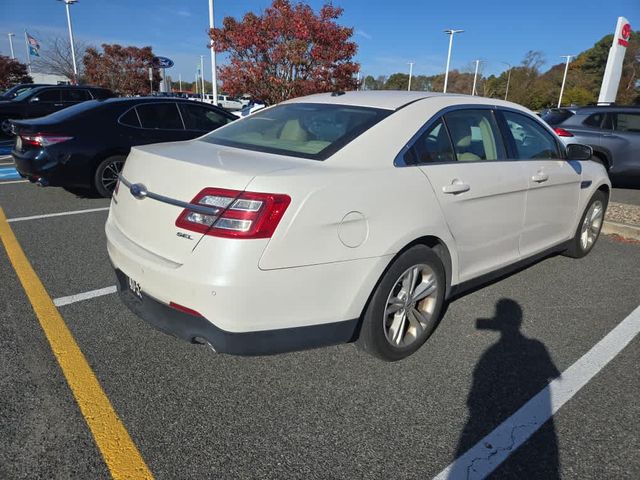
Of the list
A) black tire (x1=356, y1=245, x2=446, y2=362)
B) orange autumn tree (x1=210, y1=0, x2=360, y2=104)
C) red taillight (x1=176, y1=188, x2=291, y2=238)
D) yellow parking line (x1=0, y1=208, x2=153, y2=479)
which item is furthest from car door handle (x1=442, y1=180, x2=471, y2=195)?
orange autumn tree (x1=210, y1=0, x2=360, y2=104)

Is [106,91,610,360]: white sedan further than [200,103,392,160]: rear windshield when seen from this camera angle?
No

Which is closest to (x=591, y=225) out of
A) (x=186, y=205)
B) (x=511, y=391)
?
(x=511, y=391)

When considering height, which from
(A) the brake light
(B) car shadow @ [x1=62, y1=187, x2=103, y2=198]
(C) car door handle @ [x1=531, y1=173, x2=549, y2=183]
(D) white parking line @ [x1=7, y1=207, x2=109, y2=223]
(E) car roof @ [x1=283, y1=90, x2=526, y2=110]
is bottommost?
(B) car shadow @ [x1=62, y1=187, x2=103, y2=198]

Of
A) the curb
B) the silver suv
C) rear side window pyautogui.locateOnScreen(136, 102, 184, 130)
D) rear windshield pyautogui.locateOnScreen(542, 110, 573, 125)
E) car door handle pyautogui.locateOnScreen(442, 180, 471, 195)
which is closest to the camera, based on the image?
car door handle pyautogui.locateOnScreen(442, 180, 471, 195)

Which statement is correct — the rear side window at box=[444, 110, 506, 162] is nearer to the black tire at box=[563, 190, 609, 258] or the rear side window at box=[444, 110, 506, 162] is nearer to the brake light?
the black tire at box=[563, 190, 609, 258]

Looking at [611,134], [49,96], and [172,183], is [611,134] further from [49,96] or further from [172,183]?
[49,96]

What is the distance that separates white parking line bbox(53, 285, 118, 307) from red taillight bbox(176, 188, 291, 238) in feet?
5.90

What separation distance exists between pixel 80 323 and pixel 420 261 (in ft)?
7.53

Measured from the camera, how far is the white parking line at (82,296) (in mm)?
3385

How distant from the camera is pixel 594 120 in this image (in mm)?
8891

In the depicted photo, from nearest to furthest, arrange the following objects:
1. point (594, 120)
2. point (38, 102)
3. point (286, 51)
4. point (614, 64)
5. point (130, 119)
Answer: point (130, 119) → point (594, 120) → point (286, 51) → point (38, 102) → point (614, 64)

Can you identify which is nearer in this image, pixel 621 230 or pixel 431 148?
pixel 431 148

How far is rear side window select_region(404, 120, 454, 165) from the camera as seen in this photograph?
271 cm

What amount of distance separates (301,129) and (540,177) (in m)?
1.97
